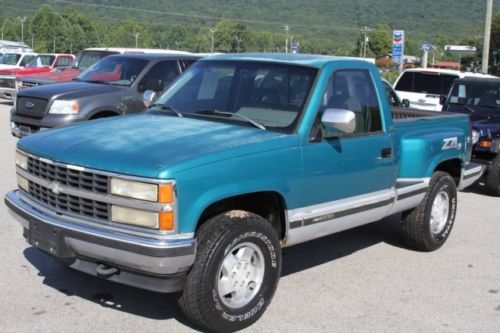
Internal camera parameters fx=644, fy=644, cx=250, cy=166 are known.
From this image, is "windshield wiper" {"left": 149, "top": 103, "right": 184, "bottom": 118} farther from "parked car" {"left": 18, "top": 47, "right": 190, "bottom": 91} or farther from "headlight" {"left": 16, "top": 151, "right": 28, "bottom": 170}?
"parked car" {"left": 18, "top": 47, "right": 190, "bottom": 91}

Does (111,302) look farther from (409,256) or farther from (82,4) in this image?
(82,4)

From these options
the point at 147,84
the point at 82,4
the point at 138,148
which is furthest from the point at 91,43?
the point at 138,148

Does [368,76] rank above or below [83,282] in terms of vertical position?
above

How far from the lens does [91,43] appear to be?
361ft

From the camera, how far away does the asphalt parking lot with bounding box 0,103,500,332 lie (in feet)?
14.9

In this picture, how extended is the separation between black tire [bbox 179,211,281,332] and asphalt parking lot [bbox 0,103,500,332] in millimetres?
202

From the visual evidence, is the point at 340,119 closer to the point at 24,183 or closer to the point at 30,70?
the point at 24,183

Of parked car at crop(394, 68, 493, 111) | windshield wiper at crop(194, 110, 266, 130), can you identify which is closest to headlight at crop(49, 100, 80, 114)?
windshield wiper at crop(194, 110, 266, 130)

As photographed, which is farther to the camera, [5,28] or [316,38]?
[5,28]

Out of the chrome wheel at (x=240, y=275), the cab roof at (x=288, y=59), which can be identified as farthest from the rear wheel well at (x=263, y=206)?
the cab roof at (x=288, y=59)

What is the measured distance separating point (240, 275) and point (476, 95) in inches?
321

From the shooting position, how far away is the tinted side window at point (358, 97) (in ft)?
17.3

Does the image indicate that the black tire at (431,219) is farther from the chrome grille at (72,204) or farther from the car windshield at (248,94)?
the chrome grille at (72,204)

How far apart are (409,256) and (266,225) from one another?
252 cm
